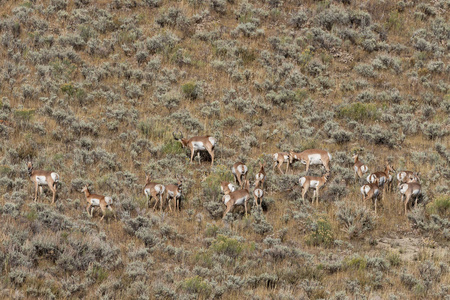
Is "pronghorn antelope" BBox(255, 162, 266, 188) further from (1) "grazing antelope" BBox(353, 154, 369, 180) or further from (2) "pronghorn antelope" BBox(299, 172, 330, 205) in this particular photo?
(1) "grazing antelope" BBox(353, 154, 369, 180)

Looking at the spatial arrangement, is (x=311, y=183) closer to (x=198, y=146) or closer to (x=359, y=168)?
(x=359, y=168)

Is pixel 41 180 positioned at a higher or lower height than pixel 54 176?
lower

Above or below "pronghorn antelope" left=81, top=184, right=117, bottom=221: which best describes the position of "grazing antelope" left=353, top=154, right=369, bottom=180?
above

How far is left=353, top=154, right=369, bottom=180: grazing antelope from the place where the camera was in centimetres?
1644

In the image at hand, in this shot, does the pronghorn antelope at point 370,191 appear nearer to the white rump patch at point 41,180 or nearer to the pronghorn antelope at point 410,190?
the pronghorn antelope at point 410,190

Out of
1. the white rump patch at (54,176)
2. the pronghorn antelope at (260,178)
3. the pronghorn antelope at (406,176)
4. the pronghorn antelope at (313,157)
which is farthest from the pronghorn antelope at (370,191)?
the white rump patch at (54,176)

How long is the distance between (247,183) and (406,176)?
4.74 meters

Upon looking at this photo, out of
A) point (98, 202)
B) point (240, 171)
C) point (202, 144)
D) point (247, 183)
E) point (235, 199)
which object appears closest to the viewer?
point (98, 202)

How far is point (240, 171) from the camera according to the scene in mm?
15602

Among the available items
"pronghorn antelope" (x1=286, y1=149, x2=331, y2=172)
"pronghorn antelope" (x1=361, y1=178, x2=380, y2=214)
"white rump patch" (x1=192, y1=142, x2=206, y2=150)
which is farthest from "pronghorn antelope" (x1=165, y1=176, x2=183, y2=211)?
"pronghorn antelope" (x1=361, y1=178, x2=380, y2=214)

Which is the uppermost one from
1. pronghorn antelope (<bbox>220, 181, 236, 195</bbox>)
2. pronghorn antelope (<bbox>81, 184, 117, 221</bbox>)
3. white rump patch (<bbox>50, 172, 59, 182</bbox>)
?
white rump patch (<bbox>50, 172, 59, 182</bbox>)

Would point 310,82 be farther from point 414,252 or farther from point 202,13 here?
point 414,252

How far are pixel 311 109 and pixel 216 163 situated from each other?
225 inches

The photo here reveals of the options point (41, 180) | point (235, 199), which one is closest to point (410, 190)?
point (235, 199)
